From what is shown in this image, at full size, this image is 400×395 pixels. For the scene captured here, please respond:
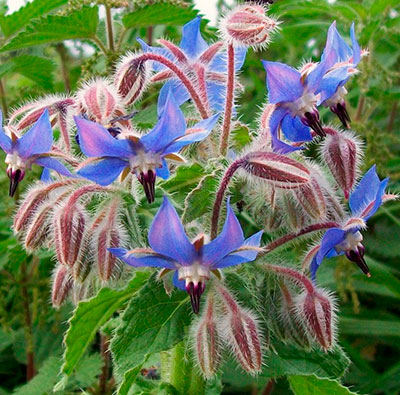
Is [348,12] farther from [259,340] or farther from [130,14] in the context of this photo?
[259,340]

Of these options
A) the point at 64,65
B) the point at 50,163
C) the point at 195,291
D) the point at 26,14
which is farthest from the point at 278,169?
the point at 64,65

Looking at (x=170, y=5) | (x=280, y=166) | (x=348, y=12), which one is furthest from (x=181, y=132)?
(x=348, y=12)

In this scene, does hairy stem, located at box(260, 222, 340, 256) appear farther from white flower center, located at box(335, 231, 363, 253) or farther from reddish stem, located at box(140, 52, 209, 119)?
reddish stem, located at box(140, 52, 209, 119)

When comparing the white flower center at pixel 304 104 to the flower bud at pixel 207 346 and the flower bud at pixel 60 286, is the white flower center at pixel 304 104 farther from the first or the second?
the flower bud at pixel 60 286

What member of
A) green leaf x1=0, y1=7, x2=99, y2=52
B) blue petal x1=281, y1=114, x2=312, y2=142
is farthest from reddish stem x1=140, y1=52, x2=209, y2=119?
green leaf x1=0, y1=7, x2=99, y2=52

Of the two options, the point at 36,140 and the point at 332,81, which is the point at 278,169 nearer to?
the point at 332,81

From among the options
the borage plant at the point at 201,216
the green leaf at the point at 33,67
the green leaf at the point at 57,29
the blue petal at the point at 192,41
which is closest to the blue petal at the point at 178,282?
the borage plant at the point at 201,216
